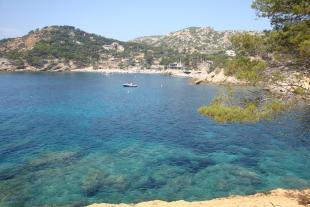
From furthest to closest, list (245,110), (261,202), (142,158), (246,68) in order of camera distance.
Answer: (142,158) → (261,202) → (245,110) → (246,68)

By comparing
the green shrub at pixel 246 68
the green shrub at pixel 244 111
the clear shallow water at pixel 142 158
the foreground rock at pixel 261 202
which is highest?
the green shrub at pixel 246 68

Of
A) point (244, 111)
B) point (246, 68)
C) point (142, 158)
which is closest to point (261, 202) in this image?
point (244, 111)

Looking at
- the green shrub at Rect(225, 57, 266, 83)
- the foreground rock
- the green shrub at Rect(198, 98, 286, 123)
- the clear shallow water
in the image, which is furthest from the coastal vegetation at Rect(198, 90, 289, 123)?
the clear shallow water

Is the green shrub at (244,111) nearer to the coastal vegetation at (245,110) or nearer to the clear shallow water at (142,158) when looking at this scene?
the coastal vegetation at (245,110)

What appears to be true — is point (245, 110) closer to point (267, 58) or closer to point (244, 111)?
point (244, 111)

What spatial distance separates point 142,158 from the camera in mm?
36531

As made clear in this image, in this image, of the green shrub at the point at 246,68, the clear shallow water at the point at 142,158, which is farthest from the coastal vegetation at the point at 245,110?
the clear shallow water at the point at 142,158

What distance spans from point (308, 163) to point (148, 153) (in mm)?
18298

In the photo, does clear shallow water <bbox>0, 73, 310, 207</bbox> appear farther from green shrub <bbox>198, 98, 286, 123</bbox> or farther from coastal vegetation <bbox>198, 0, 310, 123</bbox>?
coastal vegetation <bbox>198, 0, 310, 123</bbox>

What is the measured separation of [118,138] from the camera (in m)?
46.8

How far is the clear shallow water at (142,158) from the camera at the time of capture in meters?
27.2

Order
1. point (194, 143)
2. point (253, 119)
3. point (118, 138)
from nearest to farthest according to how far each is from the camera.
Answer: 1. point (253, 119)
2. point (194, 143)
3. point (118, 138)

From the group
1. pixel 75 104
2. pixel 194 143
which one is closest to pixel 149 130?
pixel 194 143

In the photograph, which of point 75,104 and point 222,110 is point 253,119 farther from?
point 75,104
